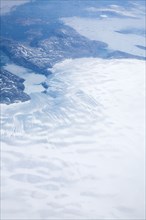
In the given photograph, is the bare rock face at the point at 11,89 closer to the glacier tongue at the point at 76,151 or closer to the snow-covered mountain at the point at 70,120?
the snow-covered mountain at the point at 70,120

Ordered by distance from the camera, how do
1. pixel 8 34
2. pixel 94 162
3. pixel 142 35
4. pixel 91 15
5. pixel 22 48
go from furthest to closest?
pixel 91 15 → pixel 142 35 → pixel 8 34 → pixel 22 48 → pixel 94 162

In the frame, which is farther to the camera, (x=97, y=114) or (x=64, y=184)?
(x=97, y=114)

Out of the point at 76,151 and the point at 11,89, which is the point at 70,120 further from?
the point at 11,89

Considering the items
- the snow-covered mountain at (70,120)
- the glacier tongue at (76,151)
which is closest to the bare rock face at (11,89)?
the snow-covered mountain at (70,120)

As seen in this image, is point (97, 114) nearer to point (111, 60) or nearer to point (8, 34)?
point (111, 60)

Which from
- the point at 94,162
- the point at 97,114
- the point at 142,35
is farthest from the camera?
the point at 142,35

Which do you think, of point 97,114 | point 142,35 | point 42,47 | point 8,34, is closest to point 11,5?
point 8,34

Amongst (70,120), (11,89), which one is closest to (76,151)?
(70,120)

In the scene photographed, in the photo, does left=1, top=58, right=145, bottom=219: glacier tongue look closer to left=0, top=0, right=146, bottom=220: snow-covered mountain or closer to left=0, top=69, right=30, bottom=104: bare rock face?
left=0, top=0, right=146, bottom=220: snow-covered mountain
